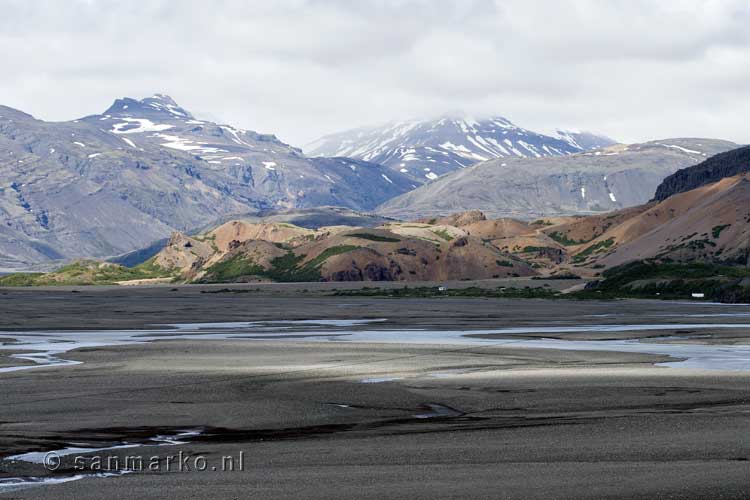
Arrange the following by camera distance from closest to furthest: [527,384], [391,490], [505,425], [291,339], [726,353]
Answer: [391,490]
[505,425]
[527,384]
[726,353]
[291,339]

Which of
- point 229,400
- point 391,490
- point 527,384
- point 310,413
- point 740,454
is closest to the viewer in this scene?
point 391,490

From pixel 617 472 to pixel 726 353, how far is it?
30.3 meters

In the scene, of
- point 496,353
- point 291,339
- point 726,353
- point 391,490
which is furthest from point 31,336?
point 391,490

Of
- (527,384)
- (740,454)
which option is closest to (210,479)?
(740,454)

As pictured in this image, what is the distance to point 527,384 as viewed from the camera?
35906 millimetres

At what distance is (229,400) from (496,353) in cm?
2035

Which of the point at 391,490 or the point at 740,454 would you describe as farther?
the point at 740,454

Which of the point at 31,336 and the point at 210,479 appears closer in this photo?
the point at 210,479

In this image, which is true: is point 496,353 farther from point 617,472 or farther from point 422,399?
point 617,472

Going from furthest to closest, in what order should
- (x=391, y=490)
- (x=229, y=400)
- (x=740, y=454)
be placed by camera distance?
(x=229, y=400), (x=740, y=454), (x=391, y=490)

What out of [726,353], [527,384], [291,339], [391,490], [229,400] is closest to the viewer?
[391,490]

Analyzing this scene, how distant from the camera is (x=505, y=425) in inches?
1065

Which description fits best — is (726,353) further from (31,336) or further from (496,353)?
(31,336)

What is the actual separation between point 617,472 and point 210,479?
26.7ft
